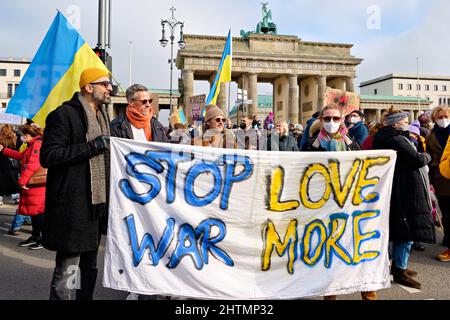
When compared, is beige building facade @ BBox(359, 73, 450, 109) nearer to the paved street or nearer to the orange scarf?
the paved street

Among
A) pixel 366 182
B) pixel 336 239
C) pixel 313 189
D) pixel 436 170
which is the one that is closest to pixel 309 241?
pixel 336 239

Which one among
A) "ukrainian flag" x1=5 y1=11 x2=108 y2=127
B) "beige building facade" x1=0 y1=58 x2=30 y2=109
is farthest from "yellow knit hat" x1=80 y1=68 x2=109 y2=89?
"beige building facade" x1=0 y1=58 x2=30 y2=109

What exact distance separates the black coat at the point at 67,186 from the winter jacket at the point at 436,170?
476 centimetres

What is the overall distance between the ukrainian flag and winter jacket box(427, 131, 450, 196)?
479 cm

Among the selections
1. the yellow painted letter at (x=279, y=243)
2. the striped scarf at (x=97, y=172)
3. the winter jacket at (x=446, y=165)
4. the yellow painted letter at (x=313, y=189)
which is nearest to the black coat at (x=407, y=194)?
the winter jacket at (x=446, y=165)

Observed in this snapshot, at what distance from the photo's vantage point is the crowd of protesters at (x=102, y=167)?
9.16 ft

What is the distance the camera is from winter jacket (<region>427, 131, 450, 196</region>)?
5363mm

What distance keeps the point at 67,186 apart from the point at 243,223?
1402 mm

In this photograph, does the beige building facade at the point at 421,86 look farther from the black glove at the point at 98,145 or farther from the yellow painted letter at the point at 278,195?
the black glove at the point at 98,145

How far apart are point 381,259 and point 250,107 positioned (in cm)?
5050

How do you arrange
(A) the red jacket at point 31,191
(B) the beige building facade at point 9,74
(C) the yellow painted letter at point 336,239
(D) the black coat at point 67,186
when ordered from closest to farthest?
(D) the black coat at point 67,186, (C) the yellow painted letter at point 336,239, (A) the red jacket at point 31,191, (B) the beige building facade at point 9,74
